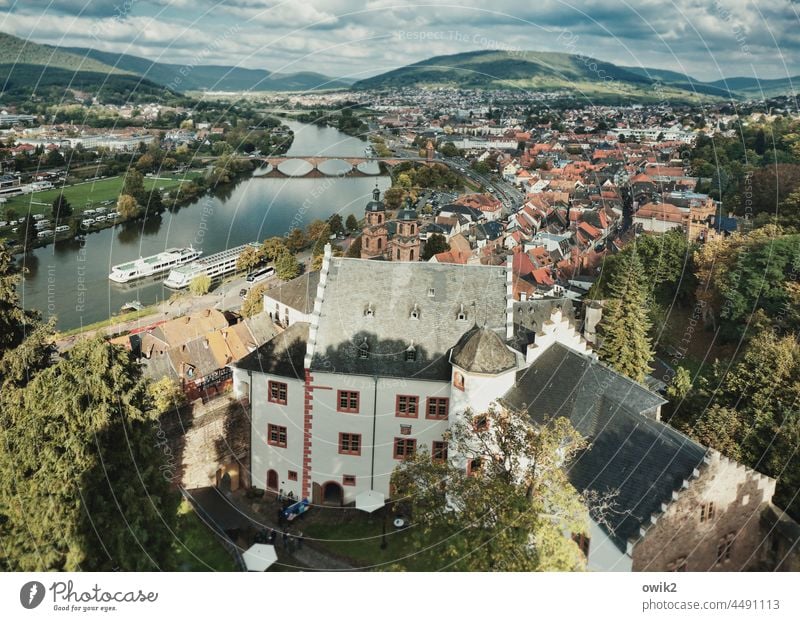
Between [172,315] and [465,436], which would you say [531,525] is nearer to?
[465,436]

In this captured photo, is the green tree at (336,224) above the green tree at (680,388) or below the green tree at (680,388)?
above

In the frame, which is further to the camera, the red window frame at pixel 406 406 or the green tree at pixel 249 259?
the green tree at pixel 249 259

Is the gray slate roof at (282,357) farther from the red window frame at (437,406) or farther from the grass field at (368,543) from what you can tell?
the grass field at (368,543)

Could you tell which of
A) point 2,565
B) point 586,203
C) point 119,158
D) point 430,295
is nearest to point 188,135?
point 119,158

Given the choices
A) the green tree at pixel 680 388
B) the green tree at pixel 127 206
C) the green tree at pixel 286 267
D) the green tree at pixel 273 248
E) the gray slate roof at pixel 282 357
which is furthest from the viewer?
the green tree at pixel 127 206

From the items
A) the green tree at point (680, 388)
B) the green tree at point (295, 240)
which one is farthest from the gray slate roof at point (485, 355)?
the green tree at point (295, 240)

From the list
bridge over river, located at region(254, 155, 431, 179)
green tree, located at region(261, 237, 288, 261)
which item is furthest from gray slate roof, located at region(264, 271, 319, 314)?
bridge over river, located at region(254, 155, 431, 179)
